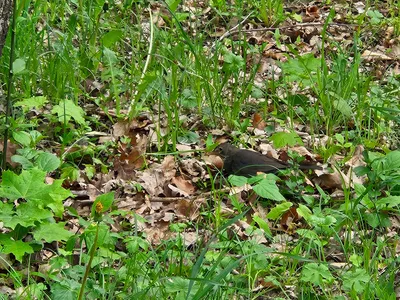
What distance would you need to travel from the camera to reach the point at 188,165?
3947 millimetres

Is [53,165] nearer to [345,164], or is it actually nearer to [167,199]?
[167,199]

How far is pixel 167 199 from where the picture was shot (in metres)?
3.68

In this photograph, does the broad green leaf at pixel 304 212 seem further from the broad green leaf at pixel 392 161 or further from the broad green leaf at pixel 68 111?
the broad green leaf at pixel 68 111

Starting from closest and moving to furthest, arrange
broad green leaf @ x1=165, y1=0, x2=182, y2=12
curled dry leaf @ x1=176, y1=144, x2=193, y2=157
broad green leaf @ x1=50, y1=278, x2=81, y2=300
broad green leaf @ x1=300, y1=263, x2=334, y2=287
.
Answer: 1. broad green leaf @ x1=50, y1=278, x2=81, y2=300
2. broad green leaf @ x1=300, y1=263, x2=334, y2=287
3. curled dry leaf @ x1=176, y1=144, x2=193, y2=157
4. broad green leaf @ x1=165, y1=0, x2=182, y2=12

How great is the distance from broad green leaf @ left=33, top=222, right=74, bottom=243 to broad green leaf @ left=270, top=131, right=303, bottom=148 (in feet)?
4.28

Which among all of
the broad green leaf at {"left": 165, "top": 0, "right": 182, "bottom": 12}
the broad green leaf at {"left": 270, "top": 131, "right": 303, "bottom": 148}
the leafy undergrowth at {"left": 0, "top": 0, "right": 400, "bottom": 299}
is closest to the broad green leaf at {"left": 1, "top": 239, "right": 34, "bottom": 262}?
the leafy undergrowth at {"left": 0, "top": 0, "right": 400, "bottom": 299}

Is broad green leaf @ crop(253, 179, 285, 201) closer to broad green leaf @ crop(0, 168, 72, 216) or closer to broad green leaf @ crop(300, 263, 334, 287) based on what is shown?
broad green leaf @ crop(300, 263, 334, 287)

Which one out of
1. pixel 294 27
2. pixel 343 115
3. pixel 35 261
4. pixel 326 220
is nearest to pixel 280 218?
pixel 326 220

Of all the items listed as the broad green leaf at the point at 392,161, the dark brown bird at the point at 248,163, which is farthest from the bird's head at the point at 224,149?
the broad green leaf at the point at 392,161

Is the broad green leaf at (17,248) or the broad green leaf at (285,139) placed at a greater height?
the broad green leaf at (17,248)

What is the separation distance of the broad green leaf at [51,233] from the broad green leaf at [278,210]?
97cm

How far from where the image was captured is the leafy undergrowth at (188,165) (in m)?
2.94

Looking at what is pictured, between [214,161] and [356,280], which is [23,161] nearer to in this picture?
[214,161]

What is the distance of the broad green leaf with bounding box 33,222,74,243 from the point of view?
9.80 ft
